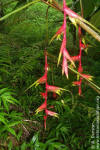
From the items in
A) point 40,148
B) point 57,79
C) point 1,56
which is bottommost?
point 40,148

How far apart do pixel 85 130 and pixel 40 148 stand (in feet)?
0.66

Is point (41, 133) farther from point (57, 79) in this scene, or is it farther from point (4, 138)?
point (57, 79)

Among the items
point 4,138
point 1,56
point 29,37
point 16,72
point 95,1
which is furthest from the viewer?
point 29,37

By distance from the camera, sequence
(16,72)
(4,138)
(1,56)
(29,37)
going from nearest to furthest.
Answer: (4,138) < (16,72) < (1,56) < (29,37)

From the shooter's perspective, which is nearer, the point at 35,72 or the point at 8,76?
the point at 8,76

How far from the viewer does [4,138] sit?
783 mm

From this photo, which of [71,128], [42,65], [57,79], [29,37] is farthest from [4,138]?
[29,37]

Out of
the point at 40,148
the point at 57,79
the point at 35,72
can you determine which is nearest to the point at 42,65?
the point at 35,72

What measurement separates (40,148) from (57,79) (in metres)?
0.41

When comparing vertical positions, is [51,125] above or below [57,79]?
below

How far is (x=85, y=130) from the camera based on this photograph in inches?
32.1

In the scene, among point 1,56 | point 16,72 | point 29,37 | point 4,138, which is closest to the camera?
point 4,138

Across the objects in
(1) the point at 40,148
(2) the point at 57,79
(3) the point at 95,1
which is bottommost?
(1) the point at 40,148

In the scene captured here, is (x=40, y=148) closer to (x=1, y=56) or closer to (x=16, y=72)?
(x=16, y=72)
